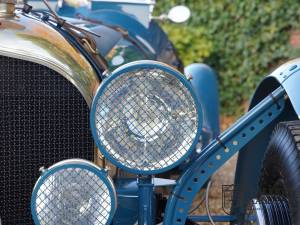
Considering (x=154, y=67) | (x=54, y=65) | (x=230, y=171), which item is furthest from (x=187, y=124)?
(x=230, y=171)

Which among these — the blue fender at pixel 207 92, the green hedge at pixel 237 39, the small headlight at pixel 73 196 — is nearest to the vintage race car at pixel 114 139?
the small headlight at pixel 73 196

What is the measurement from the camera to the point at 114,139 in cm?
208

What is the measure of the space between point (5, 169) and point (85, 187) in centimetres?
39

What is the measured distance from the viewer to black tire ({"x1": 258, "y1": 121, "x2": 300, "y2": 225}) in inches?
80.5

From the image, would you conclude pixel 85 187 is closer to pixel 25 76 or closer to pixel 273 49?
pixel 25 76

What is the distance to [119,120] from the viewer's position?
2.08 m

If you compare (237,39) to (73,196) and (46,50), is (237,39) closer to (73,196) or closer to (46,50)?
(46,50)

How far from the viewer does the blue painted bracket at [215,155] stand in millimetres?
2242

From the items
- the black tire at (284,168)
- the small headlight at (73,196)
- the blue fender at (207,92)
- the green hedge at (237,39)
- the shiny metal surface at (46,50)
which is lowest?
the small headlight at (73,196)

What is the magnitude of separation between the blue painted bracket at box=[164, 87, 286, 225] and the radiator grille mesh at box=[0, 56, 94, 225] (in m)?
0.34

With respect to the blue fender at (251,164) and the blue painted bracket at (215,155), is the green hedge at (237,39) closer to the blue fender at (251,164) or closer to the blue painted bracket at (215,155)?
the blue fender at (251,164)

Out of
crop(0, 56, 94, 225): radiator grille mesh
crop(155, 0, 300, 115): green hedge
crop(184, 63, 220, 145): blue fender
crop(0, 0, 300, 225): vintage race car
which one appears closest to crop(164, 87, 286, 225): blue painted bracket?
crop(0, 0, 300, 225): vintage race car

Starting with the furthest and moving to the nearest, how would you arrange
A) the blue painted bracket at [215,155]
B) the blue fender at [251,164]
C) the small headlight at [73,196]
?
the blue fender at [251,164], the blue painted bracket at [215,155], the small headlight at [73,196]

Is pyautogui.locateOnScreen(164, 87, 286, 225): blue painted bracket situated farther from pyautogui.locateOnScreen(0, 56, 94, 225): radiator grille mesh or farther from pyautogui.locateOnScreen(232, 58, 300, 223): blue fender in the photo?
pyautogui.locateOnScreen(0, 56, 94, 225): radiator grille mesh
